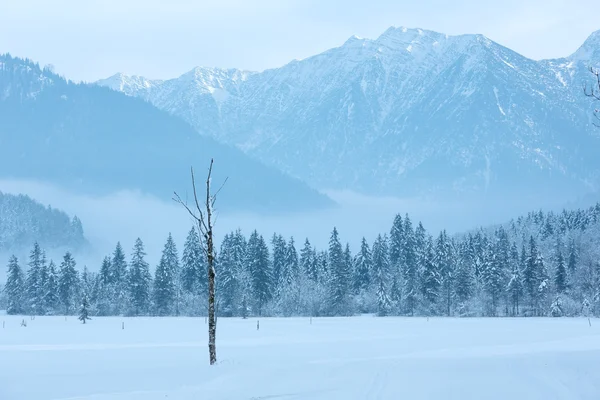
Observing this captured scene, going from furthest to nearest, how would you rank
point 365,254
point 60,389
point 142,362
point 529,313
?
point 365,254, point 529,313, point 142,362, point 60,389

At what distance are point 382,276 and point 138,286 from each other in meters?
41.5

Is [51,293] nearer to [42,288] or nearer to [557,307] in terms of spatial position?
[42,288]

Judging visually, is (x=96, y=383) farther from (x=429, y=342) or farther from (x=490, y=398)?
(x=429, y=342)

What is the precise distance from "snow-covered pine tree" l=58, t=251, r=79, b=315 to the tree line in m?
0.18

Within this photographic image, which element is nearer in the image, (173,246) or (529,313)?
(529,313)

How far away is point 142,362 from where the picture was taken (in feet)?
106

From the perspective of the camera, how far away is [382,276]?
11000cm

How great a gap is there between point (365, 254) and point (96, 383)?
10112 cm

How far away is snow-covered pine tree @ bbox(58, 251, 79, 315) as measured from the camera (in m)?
114

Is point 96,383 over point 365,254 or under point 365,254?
under

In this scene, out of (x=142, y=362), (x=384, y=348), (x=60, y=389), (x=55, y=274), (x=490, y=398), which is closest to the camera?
(x=490, y=398)

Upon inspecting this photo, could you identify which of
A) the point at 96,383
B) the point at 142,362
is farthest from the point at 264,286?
the point at 96,383

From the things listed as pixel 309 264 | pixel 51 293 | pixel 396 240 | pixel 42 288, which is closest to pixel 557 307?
pixel 396 240

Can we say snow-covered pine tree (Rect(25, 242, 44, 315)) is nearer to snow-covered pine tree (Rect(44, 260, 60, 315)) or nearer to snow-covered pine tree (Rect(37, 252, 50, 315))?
snow-covered pine tree (Rect(37, 252, 50, 315))
